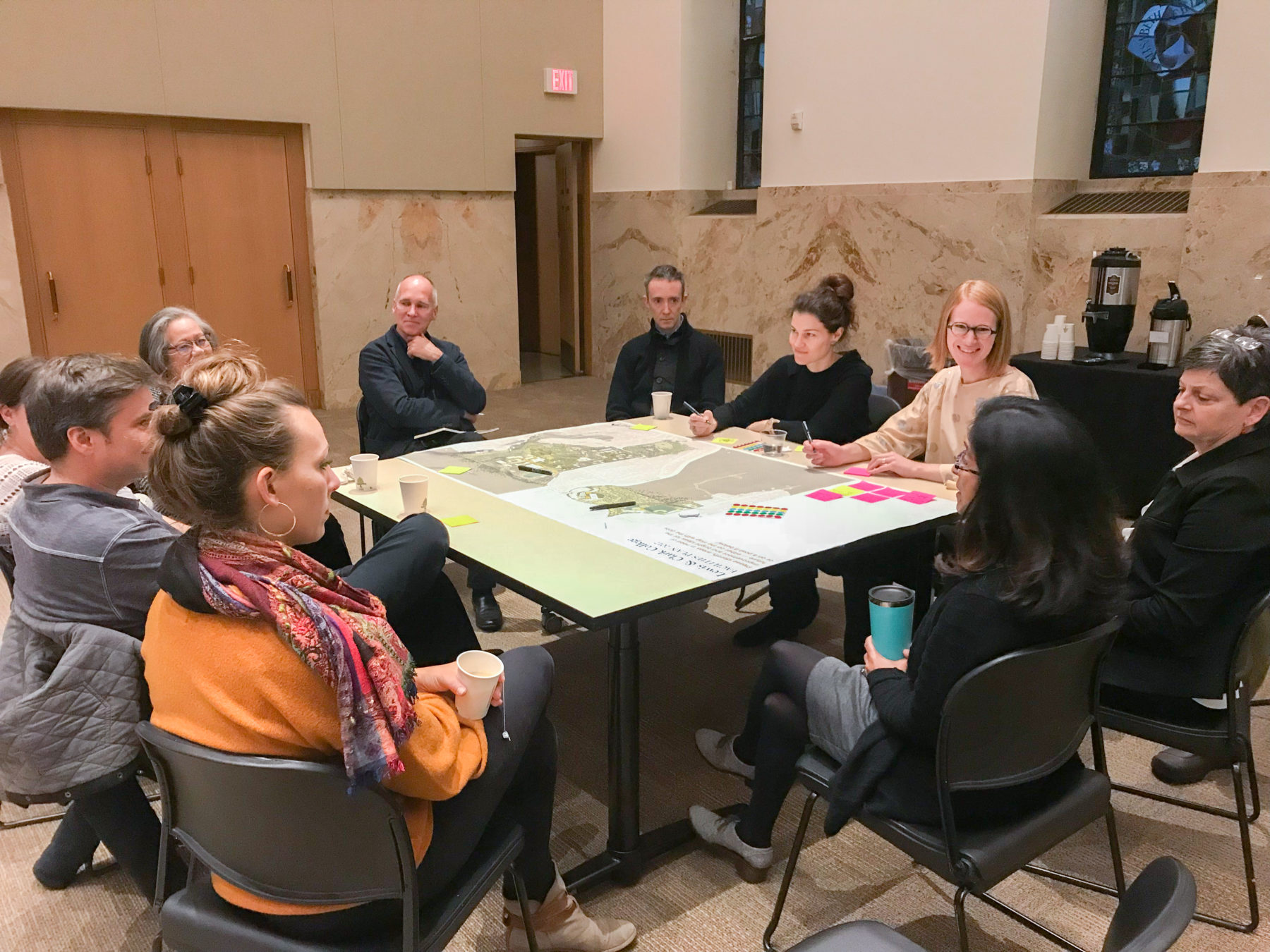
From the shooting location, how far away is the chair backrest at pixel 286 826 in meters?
1.20

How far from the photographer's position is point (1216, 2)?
4961 millimetres

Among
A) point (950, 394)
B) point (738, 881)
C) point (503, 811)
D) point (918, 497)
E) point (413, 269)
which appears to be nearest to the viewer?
point (503, 811)

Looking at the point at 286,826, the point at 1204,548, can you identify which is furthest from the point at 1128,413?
the point at 286,826

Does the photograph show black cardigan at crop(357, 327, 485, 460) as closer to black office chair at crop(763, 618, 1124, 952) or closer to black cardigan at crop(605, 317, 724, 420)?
black cardigan at crop(605, 317, 724, 420)

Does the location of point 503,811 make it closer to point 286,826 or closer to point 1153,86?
point 286,826

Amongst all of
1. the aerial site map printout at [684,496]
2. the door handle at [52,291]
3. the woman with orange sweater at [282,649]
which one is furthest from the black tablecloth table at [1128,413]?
the door handle at [52,291]

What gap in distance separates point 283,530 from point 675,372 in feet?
A: 9.52

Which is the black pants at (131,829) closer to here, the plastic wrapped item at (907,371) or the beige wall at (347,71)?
the plastic wrapped item at (907,371)

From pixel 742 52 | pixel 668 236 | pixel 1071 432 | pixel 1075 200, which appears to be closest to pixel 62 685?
pixel 1071 432

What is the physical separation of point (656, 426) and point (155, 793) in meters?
1.98

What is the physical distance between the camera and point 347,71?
6816 millimetres

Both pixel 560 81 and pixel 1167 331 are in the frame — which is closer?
pixel 1167 331

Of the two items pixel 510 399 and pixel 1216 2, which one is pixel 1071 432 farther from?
pixel 510 399

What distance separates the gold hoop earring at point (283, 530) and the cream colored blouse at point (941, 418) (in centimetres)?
200
